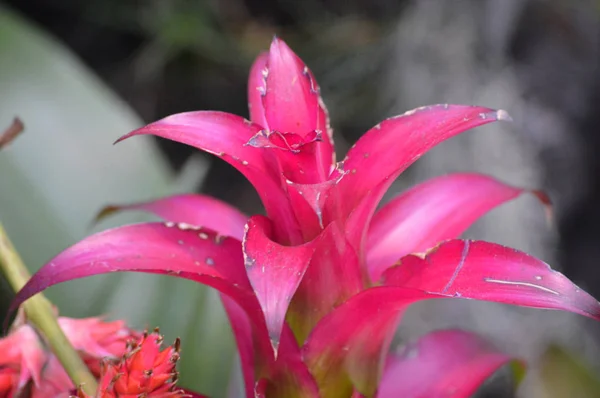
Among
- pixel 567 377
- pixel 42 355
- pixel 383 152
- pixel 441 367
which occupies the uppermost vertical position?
pixel 383 152

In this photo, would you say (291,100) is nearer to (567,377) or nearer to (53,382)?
(53,382)

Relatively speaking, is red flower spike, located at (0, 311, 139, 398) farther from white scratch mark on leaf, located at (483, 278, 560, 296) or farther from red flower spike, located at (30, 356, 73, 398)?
white scratch mark on leaf, located at (483, 278, 560, 296)

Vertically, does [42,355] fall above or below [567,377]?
above

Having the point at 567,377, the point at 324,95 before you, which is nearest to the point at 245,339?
the point at 567,377

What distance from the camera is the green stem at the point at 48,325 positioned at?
0.43 metres

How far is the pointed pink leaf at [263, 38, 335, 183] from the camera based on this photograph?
1.48ft

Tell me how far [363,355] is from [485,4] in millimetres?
1396

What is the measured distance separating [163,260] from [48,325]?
0.31 ft

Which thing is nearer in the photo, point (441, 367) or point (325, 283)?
point (325, 283)

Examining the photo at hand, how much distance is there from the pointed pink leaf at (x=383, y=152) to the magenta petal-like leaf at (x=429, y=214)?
52mm

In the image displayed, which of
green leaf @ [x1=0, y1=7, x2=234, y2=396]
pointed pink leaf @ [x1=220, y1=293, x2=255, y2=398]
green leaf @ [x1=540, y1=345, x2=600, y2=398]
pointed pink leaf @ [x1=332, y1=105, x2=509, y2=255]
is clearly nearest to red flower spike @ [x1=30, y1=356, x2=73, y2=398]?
pointed pink leaf @ [x1=220, y1=293, x2=255, y2=398]

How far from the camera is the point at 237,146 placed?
432 millimetres

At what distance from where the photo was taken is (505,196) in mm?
521

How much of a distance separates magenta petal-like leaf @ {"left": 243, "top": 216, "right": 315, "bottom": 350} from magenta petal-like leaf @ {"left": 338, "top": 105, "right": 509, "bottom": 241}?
0.20ft
